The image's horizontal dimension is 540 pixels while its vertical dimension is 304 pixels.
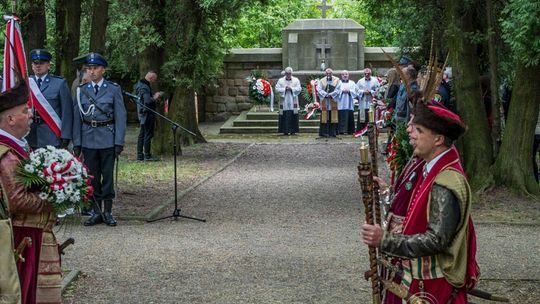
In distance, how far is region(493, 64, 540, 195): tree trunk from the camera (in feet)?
46.8

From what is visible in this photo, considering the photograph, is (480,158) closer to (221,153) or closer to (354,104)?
(221,153)

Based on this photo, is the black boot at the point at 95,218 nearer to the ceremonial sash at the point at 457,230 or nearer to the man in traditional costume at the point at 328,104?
the ceremonial sash at the point at 457,230

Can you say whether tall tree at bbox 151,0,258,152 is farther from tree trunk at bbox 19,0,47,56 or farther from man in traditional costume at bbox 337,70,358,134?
man in traditional costume at bbox 337,70,358,134

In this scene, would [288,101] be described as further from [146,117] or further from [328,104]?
[146,117]

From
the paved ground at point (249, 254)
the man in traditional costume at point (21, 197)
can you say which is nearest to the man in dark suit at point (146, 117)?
the paved ground at point (249, 254)

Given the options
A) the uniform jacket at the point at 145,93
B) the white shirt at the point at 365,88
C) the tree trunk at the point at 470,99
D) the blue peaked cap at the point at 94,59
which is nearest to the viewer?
the blue peaked cap at the point at 94,59

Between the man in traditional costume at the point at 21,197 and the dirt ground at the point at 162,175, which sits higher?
the man in traditional costume at the point at 21,197

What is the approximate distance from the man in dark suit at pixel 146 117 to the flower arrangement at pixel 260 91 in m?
11.0

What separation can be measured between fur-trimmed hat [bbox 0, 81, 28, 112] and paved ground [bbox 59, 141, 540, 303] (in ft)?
10.2

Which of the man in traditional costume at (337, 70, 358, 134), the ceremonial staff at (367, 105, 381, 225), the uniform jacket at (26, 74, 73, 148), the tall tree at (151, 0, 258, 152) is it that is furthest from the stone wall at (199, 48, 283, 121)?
the ceremonial staff at (367, 105, 381, 225)

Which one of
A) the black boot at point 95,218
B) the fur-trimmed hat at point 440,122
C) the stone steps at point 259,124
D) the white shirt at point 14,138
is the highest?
the fur-trimmed hat at point 440,122

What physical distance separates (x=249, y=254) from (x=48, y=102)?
305 centimetres

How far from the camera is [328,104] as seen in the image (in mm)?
28750

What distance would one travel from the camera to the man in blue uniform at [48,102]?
11562 millimetres
